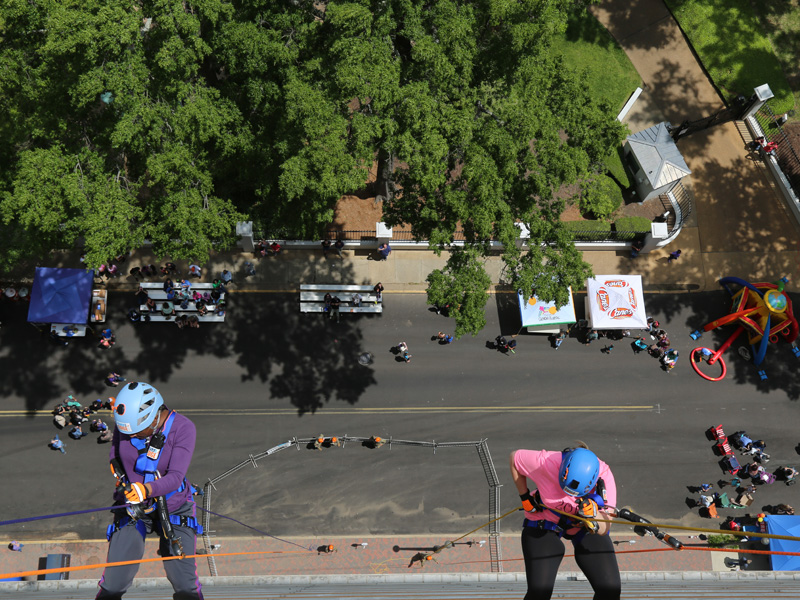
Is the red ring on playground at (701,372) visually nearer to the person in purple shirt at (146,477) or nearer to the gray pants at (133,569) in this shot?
the person in purple shirt at (146,477)

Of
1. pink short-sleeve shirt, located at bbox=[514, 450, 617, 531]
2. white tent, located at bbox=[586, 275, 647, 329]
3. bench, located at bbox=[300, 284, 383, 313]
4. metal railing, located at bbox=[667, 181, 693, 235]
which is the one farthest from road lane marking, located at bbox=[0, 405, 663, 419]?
pink short-sleeve shirt, located at bbox=[514, 450, 617, 531]

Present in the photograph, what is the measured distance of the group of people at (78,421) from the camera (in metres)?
25.7

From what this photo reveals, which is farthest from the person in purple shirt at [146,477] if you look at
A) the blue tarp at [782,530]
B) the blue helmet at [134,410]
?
the blue tarp at [782,530]

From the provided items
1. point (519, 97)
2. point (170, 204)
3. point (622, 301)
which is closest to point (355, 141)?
point (519, 97)

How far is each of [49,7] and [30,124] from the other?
4.11m

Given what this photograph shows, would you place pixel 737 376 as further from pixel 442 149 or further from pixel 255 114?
pixel 255 114

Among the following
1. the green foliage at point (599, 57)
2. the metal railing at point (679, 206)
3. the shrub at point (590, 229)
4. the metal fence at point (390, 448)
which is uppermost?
the green foliage at point (599, 57)

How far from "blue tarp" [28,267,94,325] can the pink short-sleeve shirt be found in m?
21.6

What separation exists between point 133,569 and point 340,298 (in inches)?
695

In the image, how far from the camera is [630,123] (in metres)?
33.2

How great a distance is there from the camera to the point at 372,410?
89.4 feet

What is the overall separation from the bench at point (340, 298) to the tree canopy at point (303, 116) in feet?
21.8

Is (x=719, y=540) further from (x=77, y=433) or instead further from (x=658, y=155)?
(x=77, y=433)

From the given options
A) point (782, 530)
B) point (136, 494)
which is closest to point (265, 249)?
point (136, 494)
